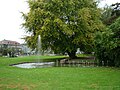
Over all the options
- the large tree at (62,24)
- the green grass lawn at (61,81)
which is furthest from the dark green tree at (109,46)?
the large tree at (62,24)

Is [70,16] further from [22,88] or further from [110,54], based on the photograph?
[22,88]

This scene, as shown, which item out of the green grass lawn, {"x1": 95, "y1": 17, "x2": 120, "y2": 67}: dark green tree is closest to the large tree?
{"x1": 95, "y1": 17, "x2": 120, "y2": 67}: dark green tree

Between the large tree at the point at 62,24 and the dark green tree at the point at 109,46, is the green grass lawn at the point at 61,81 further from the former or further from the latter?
the large tree at the point at 62,24

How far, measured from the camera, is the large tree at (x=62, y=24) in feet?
119

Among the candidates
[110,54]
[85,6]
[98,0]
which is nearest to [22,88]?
[110,54]

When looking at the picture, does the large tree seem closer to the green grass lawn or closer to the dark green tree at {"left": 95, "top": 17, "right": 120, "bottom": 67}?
the dark green tree at {"left": 95, "top": 17, "right": 120, "bottom": 67}

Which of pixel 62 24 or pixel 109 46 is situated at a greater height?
pixel 62 24

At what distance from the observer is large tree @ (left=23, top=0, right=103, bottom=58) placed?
36.2 meters

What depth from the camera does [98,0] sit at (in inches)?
1839

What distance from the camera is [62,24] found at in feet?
119

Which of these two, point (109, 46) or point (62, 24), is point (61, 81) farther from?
point (62, 24)

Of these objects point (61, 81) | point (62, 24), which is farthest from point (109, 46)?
point (62, 24)

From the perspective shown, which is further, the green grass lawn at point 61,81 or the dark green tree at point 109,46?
the dark green tree at point 109,46

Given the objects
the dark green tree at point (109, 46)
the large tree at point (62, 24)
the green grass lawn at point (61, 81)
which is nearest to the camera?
the green grass lawn at point (61, 81)
